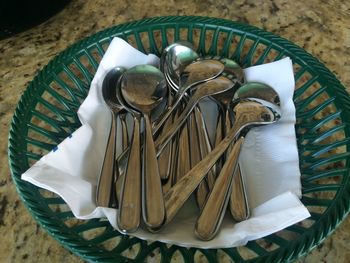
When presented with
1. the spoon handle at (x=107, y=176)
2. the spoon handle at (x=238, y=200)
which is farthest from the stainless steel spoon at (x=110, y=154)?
the spoon handle at (x=238, y=200)

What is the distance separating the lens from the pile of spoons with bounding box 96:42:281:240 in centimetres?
40

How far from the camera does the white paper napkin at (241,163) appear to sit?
0.38 metres

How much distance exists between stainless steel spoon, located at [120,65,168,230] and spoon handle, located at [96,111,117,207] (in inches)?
1.4

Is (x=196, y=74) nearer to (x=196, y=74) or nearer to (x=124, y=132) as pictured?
(x=196, y=74)

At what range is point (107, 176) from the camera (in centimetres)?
43

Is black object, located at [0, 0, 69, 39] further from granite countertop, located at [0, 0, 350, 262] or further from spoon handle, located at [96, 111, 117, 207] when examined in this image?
spoon handle, located at [96, 111, 117, 207]

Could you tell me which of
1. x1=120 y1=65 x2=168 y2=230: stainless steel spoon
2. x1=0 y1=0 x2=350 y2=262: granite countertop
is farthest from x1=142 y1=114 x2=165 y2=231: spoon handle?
x1=0 y1=0 x2=350 y2=262: granite countertop

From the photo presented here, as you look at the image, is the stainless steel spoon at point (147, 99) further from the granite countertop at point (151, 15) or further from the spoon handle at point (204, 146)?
the granite countertop at point (151, 15)

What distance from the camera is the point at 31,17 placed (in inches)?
21.7

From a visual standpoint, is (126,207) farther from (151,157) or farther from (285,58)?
(285,58)

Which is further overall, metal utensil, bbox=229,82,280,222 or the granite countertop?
the granite countertop

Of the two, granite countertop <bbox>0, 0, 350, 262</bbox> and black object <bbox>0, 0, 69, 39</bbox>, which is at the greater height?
black object <bbox>0, 0, 69, 39</bbox>

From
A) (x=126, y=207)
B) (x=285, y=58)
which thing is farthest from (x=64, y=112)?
(x=285, y=58)

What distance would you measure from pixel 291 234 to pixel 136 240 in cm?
15
